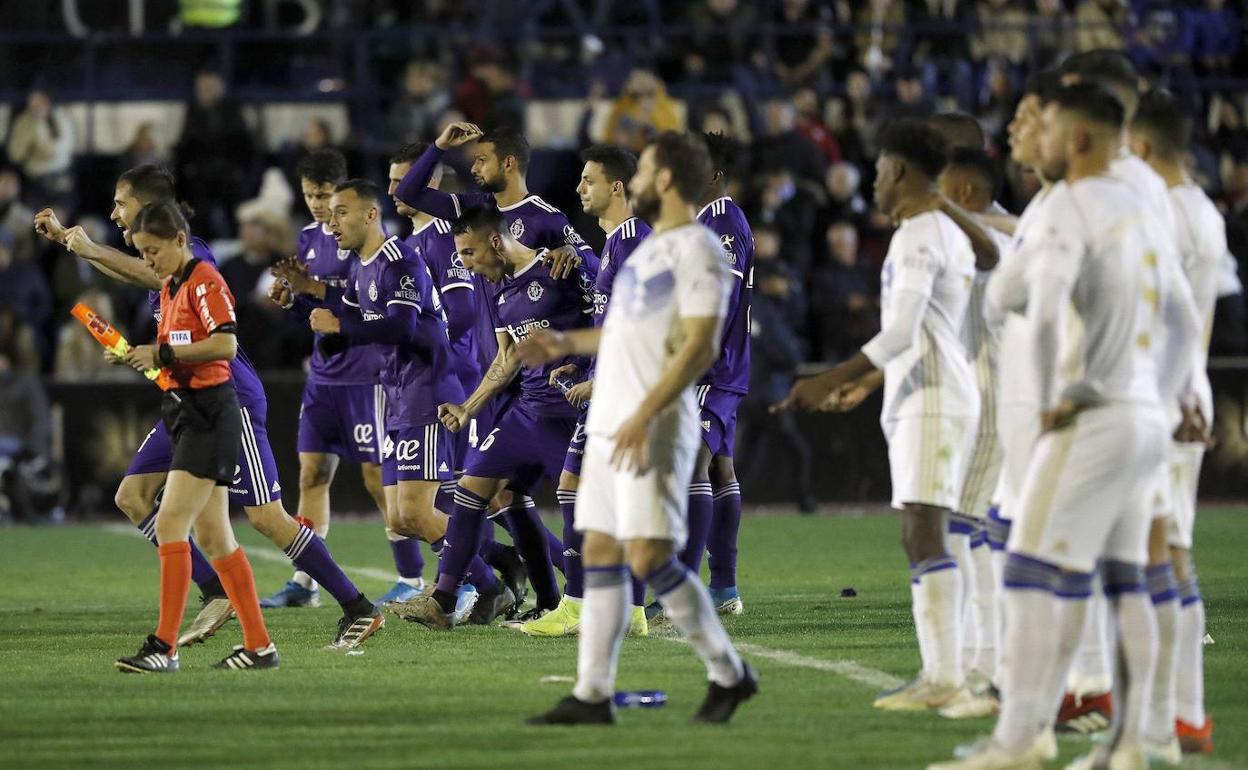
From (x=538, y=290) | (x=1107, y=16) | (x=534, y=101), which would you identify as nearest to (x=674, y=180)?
(x=538, y=290)

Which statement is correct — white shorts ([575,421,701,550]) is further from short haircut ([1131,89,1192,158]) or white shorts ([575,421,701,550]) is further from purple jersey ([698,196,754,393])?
purple jersey ([698,196,754,393])

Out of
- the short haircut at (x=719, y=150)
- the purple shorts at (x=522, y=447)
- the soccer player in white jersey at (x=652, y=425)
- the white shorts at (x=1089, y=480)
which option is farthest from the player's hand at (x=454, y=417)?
the white shorts at (x=1089, y=480)

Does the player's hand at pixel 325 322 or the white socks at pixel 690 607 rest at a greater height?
the player's hand at pixel 325 322

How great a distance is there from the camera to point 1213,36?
23.6 metres

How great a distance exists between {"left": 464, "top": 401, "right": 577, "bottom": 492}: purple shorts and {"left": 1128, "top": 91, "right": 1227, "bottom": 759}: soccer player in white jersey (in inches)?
150

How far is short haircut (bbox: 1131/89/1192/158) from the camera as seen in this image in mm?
7270

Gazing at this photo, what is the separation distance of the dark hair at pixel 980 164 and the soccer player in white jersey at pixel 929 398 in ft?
1.61

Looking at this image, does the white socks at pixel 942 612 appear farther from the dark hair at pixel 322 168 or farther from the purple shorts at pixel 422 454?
the dark hair at pixel 322 168

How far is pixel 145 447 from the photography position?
994cm

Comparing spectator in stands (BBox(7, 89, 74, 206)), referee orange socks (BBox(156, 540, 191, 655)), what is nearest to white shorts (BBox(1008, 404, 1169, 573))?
referee orange socks (BBox(156, 540, 191, 655))

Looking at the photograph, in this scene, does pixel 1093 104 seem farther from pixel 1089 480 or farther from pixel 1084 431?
pixel 1089 480

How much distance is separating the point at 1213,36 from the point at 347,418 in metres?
14.7

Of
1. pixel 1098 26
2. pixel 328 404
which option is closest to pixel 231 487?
pixel 328 404

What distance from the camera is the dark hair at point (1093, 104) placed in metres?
5.96
